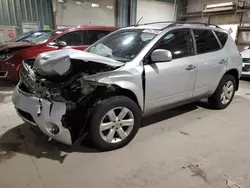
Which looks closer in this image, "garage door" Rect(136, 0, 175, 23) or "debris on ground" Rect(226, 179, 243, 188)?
"debris on ground" Rect(226, 179, 243, 188)

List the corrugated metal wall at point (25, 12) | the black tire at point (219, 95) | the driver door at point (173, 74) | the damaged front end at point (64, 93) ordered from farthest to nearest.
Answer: the corrugated metal wall at point (25, 12)
the black tire at point (219, 95)
the driver door at point (173, 74)
the damaged front end at point (64, 93)

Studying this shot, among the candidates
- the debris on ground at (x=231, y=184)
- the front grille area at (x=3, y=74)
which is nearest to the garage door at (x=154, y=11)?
the front grille area at (x=3, y=74)

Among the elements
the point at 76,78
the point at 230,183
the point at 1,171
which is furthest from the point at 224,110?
the point at 1,171

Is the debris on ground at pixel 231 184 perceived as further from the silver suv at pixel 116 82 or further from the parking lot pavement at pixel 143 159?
the silver suv at pixel 116 82

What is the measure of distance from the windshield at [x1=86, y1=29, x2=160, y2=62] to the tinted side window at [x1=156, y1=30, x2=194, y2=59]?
0.16 m

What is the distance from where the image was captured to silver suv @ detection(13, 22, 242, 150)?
2.00 m

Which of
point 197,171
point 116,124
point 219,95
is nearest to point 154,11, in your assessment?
point 219,95

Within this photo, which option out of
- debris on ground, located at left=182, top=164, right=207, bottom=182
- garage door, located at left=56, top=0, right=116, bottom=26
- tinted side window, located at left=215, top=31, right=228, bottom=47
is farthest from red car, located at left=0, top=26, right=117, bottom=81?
garage door, located at left=56, top=0, right=116, bottom=26

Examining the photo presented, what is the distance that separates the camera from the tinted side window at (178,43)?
2.66m

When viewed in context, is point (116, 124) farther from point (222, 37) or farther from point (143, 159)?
point (222, 37)

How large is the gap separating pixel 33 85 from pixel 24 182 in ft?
3.09

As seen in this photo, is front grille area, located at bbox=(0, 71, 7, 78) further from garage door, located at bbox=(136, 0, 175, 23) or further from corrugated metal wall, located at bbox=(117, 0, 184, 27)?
garage door, located at bbox=(136, 0, 175, 23)

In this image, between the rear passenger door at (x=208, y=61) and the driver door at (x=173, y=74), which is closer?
the driver door at (x=173, y=74)

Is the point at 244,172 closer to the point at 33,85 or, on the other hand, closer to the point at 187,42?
the point at 187,42
